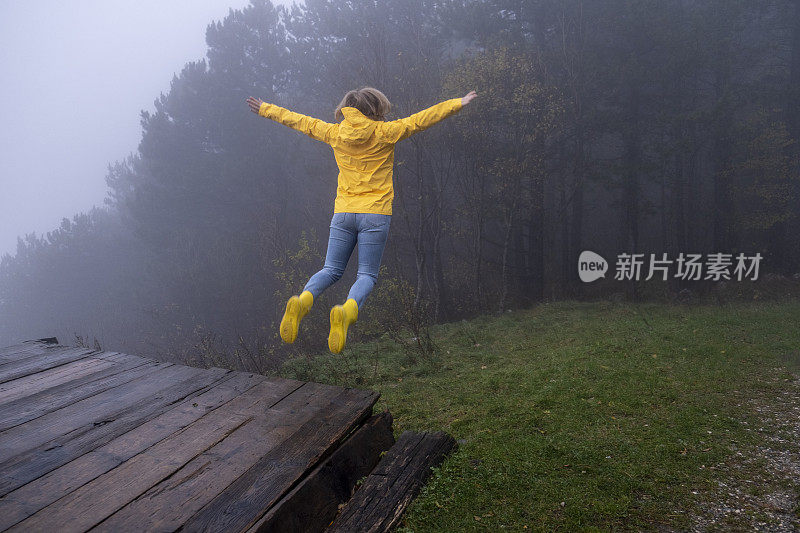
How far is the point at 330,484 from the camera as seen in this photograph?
2322 millimetres

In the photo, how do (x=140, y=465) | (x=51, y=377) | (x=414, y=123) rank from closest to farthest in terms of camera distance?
(x=140, y=465)
(x=51, y=377)
(x=414, y=123)

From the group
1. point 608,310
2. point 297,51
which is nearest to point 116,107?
point 297,51

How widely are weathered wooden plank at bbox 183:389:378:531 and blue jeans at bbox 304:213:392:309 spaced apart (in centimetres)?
102

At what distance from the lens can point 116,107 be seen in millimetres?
106938

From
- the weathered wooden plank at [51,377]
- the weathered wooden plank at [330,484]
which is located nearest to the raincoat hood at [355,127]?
the weathered wooden plank at [330,484]

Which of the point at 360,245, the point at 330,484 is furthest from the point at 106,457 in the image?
the point at 360,245

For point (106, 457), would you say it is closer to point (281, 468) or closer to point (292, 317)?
point (281, 468)

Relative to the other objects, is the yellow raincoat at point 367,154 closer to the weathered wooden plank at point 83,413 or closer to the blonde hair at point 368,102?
the blonde hair at point 368,102

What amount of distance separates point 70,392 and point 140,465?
1395 millimetres

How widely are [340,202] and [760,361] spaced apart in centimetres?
523

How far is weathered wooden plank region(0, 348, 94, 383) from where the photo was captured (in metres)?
3.59

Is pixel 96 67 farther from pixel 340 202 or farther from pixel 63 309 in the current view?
pixel 340 202

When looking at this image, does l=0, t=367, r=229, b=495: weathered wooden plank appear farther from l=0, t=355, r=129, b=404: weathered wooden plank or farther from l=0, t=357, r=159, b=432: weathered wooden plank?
l=0, t=355, r=129, b=404: weathered wooden plank

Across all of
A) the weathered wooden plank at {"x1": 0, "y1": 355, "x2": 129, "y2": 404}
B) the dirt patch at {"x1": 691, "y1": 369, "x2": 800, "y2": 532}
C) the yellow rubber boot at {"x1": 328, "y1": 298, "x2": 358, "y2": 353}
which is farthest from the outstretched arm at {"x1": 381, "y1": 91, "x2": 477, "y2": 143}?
the dirt patch at {"x1": 691, "y1": 369, "x2": 800, "y2": 532}
